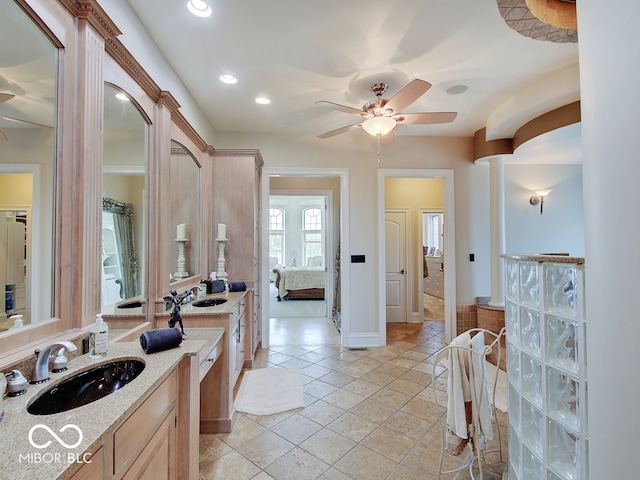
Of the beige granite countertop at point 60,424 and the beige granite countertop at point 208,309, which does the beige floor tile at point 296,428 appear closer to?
the beige granite countertop at point 208,309

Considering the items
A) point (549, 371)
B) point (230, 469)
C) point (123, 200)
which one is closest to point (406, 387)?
point (230, 469)

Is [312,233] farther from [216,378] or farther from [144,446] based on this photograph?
[144,446]

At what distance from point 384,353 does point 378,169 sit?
2.40 m

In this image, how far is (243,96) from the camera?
3.12m

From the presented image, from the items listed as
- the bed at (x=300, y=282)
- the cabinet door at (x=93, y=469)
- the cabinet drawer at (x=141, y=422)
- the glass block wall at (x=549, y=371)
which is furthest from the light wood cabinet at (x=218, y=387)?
the bed at (x=300, y=282)

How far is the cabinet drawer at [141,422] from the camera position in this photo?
Answer: 3.04ft

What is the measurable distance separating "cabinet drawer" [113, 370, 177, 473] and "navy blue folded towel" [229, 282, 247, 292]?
190 centimetres

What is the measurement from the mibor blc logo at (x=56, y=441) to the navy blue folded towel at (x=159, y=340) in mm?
573

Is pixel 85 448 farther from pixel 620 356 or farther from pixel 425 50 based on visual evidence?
pixel 425 50

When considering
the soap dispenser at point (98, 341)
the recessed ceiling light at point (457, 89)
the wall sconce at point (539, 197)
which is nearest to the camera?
the soap dispenser at point (98, 341)

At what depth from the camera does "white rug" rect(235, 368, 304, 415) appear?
2.62m

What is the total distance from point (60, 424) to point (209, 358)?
3.87 feet

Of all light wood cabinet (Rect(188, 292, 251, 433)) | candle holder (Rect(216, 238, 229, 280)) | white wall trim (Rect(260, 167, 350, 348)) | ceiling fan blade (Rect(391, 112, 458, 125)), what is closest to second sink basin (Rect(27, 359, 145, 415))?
light wood cabinet (Rect(188, 292, 251, 433))

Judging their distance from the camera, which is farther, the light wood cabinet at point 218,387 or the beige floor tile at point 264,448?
the light wood cabinet at point 218,387
